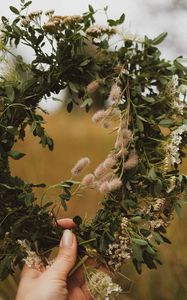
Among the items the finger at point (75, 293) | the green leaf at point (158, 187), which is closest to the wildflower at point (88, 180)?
the green leaf at point (158, 187)

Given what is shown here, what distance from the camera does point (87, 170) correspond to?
1364 mm

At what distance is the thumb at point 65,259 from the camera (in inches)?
42.8

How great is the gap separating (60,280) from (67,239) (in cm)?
8

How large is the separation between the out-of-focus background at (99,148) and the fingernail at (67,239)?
0.18 metres

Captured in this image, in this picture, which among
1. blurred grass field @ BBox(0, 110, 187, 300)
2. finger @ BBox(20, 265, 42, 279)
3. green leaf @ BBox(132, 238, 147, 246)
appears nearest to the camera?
green leaf @ BBox(132, 238, 147, 246)

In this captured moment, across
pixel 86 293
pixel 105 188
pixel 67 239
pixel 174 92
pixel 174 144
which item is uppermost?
pixel 174 92

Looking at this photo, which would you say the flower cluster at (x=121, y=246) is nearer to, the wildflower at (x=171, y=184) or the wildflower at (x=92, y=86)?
the wildflower at (x=171, y=184)

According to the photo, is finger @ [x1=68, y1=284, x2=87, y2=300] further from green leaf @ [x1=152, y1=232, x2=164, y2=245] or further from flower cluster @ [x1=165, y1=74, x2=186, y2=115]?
flower cluster @ [x1=165, y1=74, x2=186, y2=115]

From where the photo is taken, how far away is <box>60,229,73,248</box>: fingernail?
43.4 inches

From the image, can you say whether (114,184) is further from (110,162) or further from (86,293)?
(86,293)

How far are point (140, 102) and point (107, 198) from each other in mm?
Answer: 203

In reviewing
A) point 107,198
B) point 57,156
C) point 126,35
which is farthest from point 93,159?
point 126,35

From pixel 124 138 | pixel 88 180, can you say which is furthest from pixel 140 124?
pixel 88 180

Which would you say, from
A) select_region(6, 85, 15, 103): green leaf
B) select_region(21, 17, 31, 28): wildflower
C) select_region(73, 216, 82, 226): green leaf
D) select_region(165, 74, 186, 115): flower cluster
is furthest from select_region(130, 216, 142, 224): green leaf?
select_region(21, 17, 31, 28): wildflower
